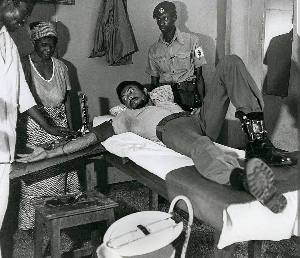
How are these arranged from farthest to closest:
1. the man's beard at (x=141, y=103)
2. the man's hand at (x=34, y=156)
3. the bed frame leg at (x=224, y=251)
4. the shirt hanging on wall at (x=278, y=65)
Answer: the shirt hanging on wall at (x=278, y=65) → the man's beard at (x=141, y=103) → the man's hand at (x=34, y=156) → the bed frame leg at (x=224, y=251)

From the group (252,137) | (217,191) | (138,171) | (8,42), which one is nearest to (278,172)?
(252,137)

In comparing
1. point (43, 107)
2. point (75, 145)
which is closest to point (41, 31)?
point (43, 107)

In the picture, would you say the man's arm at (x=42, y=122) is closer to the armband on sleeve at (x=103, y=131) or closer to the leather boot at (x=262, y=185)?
the armband on sleeve at (x=103, y=131)

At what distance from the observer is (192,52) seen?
15.3 ft

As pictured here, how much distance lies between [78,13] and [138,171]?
7.27 ft

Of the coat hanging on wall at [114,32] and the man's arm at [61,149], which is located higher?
the coat hanging on wall at [114,32]

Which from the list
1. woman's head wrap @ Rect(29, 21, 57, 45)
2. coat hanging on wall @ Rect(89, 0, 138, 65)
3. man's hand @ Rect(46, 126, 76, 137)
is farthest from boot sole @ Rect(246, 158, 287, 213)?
coat hanging on wall @ Rect(89, 0, 138, 65)

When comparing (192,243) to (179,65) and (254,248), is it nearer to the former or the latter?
(254,248)

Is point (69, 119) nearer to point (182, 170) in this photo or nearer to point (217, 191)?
point (182, 170)

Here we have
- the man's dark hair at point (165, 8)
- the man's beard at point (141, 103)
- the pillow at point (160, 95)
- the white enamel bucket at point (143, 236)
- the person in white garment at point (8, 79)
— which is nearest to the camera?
the white enamel bucket at point (143, 236)

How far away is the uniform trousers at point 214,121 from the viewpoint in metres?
2.33

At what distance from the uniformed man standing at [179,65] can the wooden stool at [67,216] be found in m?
2.08

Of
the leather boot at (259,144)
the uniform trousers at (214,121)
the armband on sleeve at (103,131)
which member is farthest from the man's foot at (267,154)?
the armband on sleeve at (103,131)

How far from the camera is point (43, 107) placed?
3754mm
